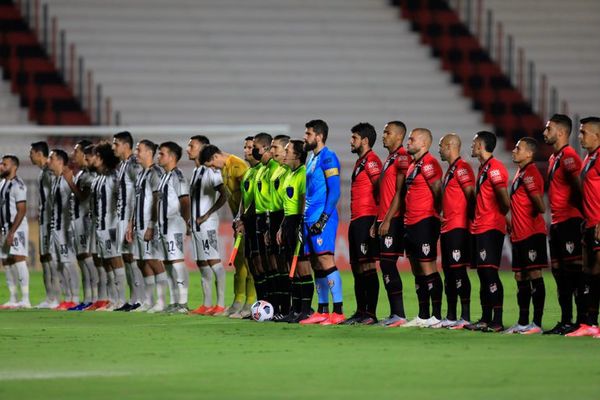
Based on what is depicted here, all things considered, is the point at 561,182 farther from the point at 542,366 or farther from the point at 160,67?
the point at 160,67

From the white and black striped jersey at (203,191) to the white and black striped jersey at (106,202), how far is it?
4.87ft

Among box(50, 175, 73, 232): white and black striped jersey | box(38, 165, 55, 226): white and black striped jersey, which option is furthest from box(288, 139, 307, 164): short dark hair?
box(38, 165, 55, 226): white and black striped jersey

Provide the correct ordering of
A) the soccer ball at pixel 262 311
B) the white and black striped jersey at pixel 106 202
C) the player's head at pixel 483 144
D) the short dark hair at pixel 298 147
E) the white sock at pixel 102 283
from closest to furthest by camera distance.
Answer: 1. the player's head at pixel 483 144
2. the short dark hair at pixel 298 147
3. the soccer ball at pixel 262 311
4. the white and black striped jersey at pixel 106 202
5. the white sock at pixel 102 283

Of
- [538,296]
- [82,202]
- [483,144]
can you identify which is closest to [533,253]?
[538,296]

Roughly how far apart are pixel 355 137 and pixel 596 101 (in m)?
20.7

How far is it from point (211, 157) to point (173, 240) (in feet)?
3.63

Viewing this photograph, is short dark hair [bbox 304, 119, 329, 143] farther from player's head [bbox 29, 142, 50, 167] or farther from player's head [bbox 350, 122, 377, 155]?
player's head [bbox 29, 142, 50, 167]

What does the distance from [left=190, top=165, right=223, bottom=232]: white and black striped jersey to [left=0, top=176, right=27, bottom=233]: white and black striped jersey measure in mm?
2990

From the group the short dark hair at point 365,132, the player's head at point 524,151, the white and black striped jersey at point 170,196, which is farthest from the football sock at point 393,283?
the white and black striped jersey at point 170,196

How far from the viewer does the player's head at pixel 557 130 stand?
13.0 metres

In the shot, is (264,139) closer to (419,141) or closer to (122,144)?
(122,144)

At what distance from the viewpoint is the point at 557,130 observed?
13.0 metres

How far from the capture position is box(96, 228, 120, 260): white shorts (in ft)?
57.5

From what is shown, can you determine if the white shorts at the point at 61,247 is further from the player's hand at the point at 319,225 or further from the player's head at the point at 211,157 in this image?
the player's hand at the point at 319,225
